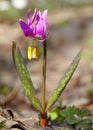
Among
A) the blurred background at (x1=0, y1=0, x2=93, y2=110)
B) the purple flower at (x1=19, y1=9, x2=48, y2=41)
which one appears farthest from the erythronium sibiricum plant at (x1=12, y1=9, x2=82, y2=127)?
the blurred background at (x1=0, y1=0, x2=93, y2=110)

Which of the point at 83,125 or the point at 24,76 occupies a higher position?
the point at 24,76

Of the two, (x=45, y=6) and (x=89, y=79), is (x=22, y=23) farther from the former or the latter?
(x=45, y=6)

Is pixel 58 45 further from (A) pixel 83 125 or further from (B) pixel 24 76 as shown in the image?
(B) pixel 24 76

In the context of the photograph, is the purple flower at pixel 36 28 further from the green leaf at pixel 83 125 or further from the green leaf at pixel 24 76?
the green leaf at pixel 83 125

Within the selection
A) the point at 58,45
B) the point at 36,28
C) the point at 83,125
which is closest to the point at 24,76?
the point at 36,28

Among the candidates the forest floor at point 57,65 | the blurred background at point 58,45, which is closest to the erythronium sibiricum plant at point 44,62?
the forest floor at point 57,65

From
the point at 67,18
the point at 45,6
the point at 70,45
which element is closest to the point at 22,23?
the point at 70,45

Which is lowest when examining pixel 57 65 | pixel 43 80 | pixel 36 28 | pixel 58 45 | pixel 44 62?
pixel 58 45

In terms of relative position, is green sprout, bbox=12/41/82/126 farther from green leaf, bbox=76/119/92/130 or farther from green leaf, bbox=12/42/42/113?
green leaf, bbox=76/119/92/130
